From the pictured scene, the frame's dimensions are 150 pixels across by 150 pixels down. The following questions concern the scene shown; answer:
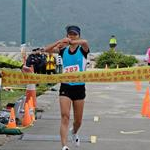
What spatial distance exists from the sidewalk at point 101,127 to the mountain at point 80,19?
76.1 m

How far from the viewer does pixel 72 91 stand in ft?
30.0

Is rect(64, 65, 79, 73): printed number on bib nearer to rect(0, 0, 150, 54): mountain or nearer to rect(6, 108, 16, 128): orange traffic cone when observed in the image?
rect(6, 108, 16, 128): orange traffic cone

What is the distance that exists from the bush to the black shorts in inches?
1155

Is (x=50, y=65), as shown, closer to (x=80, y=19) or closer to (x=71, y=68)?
(x=71, y=68)

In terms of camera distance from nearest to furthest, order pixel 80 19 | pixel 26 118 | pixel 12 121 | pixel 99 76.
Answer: pixel 99 76 < pixel 12 121 < pixel 26 118 < pixel 80 19

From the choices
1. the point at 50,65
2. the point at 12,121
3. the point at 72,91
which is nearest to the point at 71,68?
the point at 72,91

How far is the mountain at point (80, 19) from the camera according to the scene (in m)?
108

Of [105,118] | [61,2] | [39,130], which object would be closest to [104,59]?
[105,118]

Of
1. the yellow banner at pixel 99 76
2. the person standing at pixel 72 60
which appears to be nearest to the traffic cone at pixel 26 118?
the yellow banner at pixel 99 76

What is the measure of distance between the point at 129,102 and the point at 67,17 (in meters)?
116

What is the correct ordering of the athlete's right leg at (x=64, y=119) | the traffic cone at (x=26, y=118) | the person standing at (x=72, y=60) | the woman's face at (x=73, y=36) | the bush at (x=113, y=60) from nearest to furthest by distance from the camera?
the athlete's right leg at (x=64, y=119) < the person standing at (x=72, y=60) < the woman's face at (x=73, y=36) < the traffic cone at (x=26, y=118) < the bush at (x=113, y=60)

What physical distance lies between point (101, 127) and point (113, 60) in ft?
87.3

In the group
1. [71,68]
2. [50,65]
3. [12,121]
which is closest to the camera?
[71,68]

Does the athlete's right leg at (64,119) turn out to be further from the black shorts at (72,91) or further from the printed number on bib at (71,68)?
the printed number on bib at (71,68)
